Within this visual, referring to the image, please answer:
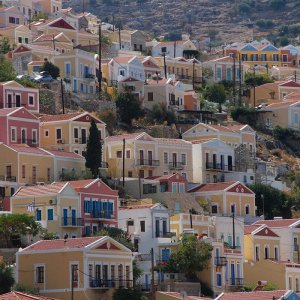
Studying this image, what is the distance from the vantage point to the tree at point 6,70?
141m

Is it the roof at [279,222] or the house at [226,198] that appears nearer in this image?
the roof at [279,222]

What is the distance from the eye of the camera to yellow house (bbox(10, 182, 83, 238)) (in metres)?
109

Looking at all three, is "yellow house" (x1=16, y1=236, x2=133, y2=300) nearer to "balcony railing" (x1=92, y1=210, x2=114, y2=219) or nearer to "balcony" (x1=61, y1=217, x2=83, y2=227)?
"balcony" (x1=61, y1=217, x2=83, y2=227)

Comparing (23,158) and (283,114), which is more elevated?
(23,158)

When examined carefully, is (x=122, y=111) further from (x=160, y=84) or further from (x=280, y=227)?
(x=280, y=227)

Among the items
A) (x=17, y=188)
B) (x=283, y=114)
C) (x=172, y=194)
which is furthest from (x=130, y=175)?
(x=283, y=114)

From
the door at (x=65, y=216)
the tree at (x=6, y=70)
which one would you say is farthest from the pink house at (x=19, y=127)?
the door at (x=65, y=216)

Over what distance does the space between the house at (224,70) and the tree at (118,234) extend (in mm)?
67975

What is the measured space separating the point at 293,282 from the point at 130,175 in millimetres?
21679

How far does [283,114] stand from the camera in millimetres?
Answer: 161250

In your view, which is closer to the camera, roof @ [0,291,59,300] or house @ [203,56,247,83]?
roof @ [0,291,59,300]

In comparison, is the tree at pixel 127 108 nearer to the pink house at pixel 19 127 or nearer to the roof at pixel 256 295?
the pink house at pixel 19 127

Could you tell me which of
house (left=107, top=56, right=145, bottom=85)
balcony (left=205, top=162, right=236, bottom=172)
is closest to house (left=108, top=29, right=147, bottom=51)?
house (left=107, top=56, right=145, bottom=85)

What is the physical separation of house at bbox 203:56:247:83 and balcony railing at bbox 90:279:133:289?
78661 mm
